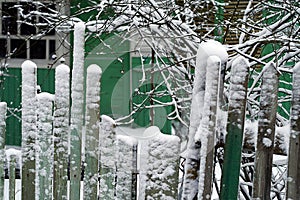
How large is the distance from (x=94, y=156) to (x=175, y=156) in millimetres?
425

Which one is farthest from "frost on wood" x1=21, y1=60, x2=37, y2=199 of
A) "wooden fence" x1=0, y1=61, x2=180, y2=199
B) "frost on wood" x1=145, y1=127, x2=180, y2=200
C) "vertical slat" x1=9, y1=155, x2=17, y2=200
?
"frost on wood" x1=145, y1=127, x2=180, y2=200

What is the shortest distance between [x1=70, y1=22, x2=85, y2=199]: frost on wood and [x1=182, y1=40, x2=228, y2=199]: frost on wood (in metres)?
0.55

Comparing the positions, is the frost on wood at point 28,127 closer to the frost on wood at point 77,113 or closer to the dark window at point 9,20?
the frost on wood at point 77,113

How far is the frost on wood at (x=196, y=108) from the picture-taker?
68.0 inches

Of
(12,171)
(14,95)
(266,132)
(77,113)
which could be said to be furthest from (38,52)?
(266,132)

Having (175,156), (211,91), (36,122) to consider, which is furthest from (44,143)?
(211,91)

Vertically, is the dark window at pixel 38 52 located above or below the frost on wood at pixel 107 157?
above

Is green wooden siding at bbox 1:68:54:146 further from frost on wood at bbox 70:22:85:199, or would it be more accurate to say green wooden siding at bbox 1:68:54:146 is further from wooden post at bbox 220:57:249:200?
wooden post at bbox 220:57:249:200

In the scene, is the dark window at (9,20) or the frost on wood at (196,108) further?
the dark window at (9,20)

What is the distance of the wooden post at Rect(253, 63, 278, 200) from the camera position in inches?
63.3

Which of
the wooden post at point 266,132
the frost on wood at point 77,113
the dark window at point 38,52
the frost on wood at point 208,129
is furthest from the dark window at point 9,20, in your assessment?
the wooden post at point 266,132

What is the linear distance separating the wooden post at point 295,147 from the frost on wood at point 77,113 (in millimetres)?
919

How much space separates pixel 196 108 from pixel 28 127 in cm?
87

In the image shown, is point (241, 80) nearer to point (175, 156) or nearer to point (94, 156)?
point (175, 156)
